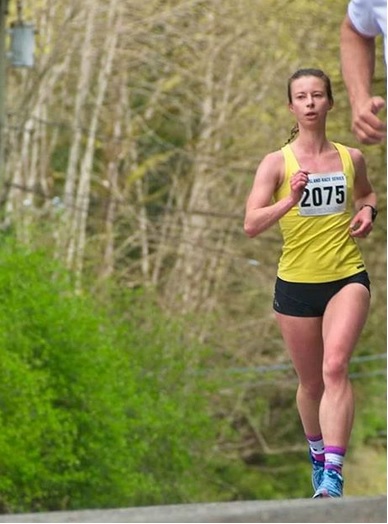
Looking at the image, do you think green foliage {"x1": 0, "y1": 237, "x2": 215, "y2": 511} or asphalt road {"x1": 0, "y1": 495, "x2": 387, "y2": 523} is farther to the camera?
green foliage {"x1": 0, "y1": 237, "x2": 215, "y2": 511}

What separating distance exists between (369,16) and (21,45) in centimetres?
1739

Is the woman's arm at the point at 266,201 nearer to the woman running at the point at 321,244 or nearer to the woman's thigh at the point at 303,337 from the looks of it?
the woman running at the point at 321,244

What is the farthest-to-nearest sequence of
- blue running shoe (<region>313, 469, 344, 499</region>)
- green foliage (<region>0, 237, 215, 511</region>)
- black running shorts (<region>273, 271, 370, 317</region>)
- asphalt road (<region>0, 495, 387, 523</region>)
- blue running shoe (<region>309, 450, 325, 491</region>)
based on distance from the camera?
green foliage (<region>0, 237, 215, 511</region>) → blue running shoe (<region>309, 450, 325, 491</region>) → black running shorts (<region>273, 271, 370, 317</region>) → blue running shoe (<region>313, 469, 344, 499</region>) → asphalt road (<region>0, 495, 387, 523</region>)

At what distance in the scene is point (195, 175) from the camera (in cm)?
3528

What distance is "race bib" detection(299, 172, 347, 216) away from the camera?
812 centimetres

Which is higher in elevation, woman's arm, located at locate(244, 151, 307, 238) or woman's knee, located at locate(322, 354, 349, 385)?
woman's arm, located at locate(244, 151, 307, 238)

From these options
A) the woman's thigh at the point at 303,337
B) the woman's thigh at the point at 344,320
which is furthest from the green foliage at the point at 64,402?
A: the woman's thigh at the point at 344,320

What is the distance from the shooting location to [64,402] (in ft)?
71.9

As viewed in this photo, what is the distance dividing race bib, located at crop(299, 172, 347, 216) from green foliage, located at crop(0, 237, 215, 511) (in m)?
10.7

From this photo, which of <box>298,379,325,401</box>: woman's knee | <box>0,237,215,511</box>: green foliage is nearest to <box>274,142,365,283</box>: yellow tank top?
<box>298,379,325,401</box>: woman's knee

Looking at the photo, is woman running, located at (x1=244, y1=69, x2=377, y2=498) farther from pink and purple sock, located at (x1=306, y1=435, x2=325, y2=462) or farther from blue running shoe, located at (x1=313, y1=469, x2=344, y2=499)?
pink and purple sock, located at (x1=306, y1=435, x2=325, y2=462)

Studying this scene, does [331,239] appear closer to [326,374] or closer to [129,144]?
[326,374]

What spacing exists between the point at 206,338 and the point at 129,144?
460 cm

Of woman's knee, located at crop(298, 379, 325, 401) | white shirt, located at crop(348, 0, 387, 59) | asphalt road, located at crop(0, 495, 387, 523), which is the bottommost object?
woman's knee, located at crop(298, 379, 325, 401)
